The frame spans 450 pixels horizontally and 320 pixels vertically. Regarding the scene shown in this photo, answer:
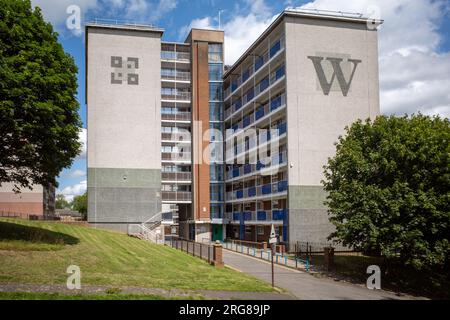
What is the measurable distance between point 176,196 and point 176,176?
2280 millimetres

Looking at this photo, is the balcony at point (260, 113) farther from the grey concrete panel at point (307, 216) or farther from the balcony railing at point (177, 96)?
the grey concrete panel at point (307, 216)

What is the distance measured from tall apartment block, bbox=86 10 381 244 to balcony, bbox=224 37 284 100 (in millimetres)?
232

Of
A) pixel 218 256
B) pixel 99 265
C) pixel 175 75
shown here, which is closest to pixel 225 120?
pixel 175 75

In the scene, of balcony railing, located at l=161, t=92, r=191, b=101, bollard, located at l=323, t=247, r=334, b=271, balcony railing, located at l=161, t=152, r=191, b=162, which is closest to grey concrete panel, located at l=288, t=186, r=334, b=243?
bollard, located at l=323, t=247, r=334, b=271

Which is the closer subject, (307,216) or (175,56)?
(307,216)

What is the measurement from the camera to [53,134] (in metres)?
23.2

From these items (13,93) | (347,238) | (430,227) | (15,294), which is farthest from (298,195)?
(15,294)

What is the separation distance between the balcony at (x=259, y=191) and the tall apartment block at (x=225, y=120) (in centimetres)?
11

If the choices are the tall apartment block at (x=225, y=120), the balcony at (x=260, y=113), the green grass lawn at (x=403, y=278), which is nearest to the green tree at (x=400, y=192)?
the green grass lawn at (x=403, y=278)

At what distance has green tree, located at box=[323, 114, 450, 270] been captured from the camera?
25.9 meters

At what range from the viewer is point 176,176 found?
A: 53875mm

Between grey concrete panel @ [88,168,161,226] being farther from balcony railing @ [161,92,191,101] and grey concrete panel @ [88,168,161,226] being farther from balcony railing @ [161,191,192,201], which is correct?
balcony railing @ [161,92,191,101]

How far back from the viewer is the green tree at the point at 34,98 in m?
21.8

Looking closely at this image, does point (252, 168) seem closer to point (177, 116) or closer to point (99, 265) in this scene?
point (177, 116)
